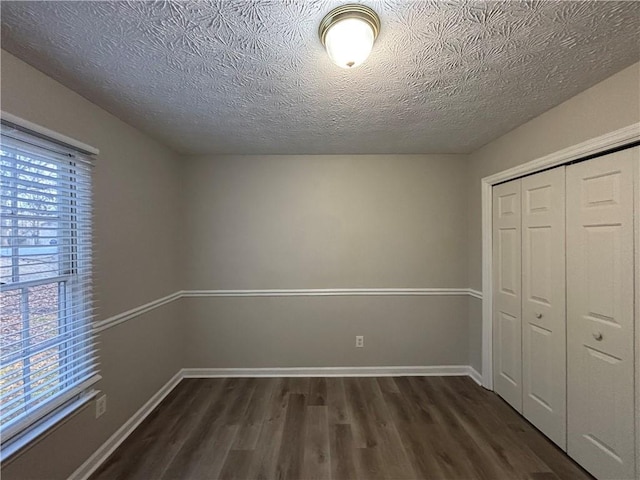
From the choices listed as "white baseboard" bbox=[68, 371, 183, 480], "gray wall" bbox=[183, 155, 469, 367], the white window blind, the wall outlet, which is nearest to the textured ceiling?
the white window blind

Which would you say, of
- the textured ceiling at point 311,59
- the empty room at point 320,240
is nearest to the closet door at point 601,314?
the empty room at point 320,240

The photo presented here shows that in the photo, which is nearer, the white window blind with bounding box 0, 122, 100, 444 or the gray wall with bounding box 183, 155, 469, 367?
the white window blind with bounding box 0, 122, 100, 444

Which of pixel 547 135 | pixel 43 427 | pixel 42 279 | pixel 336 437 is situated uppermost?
pixel 547 135

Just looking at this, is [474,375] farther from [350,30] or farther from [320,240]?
[350,30]

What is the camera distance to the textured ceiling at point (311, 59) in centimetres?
111

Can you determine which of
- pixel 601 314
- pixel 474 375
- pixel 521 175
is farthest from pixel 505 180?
pixel 474 375

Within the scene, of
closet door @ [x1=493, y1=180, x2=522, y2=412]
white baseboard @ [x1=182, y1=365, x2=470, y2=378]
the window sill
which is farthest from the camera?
white baseboard @ [x1=182, y1=365, x2=470, y2=378]

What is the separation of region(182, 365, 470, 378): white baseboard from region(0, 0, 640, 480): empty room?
22 millimetres

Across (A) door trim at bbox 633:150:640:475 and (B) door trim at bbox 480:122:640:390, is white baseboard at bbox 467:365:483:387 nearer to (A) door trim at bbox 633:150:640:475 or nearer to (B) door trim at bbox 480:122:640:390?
(B) door trim at bbox 480:122:640:390

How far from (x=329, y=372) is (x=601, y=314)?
2320 millimetres

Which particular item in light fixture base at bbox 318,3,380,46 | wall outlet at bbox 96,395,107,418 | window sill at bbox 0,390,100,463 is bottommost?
wall outlet at bbox 96,395,107,418

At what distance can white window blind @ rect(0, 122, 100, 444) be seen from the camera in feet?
4.43

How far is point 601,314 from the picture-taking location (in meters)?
1.70

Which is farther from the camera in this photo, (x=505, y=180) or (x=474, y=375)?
(x=474, y=375)
